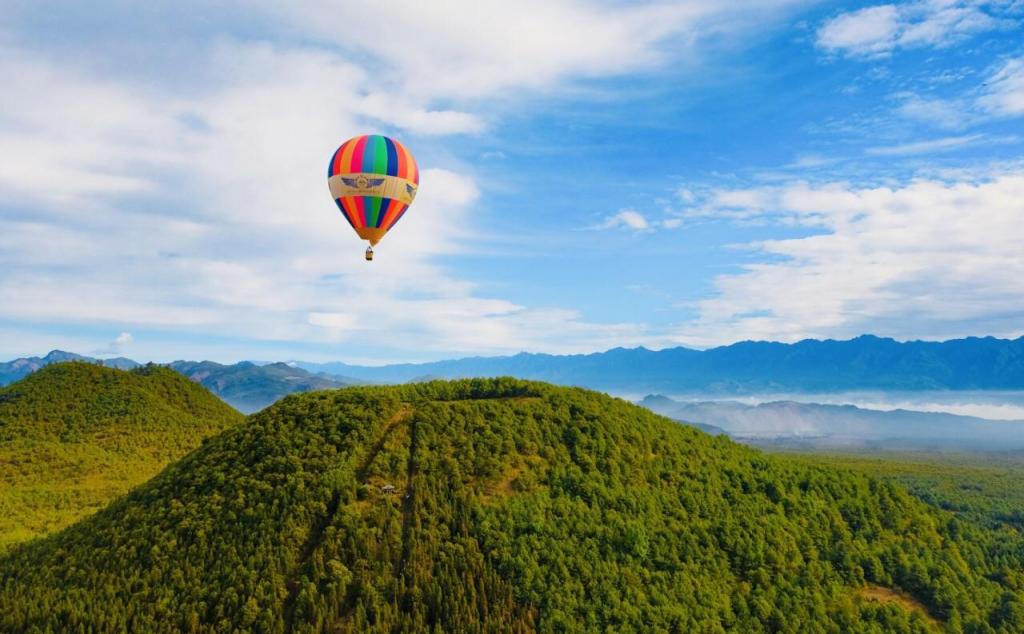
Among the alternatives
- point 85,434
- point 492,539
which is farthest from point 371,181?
point 85,434

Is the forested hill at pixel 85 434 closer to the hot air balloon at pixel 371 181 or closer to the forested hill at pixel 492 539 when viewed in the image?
the forested hill at pixel 492 539

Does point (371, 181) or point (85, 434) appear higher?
point (371, 181)

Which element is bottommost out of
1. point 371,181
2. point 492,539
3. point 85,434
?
point 492,539

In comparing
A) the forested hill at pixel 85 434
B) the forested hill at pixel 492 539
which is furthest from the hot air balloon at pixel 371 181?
the forested hill at pixel 85 434

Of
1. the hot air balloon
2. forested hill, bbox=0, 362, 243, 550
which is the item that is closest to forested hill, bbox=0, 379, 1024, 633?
the hot air balloon

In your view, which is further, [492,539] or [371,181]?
[371,181]

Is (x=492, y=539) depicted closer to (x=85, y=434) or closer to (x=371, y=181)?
(x=371, y=181)

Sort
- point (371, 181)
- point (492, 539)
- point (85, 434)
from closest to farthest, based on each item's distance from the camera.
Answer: point (492, 539) → point (371, 181) → point (85, 434)
